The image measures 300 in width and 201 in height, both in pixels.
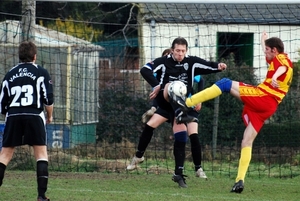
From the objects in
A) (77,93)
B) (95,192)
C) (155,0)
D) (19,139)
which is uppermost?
(155,0)

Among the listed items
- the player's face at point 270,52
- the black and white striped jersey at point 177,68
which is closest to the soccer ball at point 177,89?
the black and white striped jersey at point 177,68

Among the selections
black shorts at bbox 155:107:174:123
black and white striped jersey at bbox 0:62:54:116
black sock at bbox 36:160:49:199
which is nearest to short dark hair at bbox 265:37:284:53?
black shorts at bbox 155:107:174:123

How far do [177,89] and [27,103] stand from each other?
75.8 inches

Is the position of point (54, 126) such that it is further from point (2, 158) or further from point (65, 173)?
point (2, 158)

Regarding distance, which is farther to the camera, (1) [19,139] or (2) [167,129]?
(2) [167,129]

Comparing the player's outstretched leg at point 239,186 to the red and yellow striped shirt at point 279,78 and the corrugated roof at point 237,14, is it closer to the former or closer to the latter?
the red and yellow striped shirt at point 279,78

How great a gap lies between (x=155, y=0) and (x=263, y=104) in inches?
106

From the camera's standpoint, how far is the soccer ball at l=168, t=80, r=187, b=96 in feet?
29.8

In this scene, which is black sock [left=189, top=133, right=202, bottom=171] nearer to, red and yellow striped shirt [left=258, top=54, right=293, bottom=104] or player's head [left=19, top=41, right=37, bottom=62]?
red and yellow striped shirt [left=258, top=54, right=293, bottom=104]

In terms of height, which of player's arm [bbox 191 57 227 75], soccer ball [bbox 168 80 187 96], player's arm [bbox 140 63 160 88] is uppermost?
player's arm [bbox 191 57 227 75]

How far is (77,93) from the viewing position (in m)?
15.6

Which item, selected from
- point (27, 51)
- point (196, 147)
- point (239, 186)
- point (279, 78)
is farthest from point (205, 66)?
point (27, 51)

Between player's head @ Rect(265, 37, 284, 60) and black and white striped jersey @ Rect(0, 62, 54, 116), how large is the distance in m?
2.70

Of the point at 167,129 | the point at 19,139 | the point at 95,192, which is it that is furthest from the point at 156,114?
the point at 167,129
